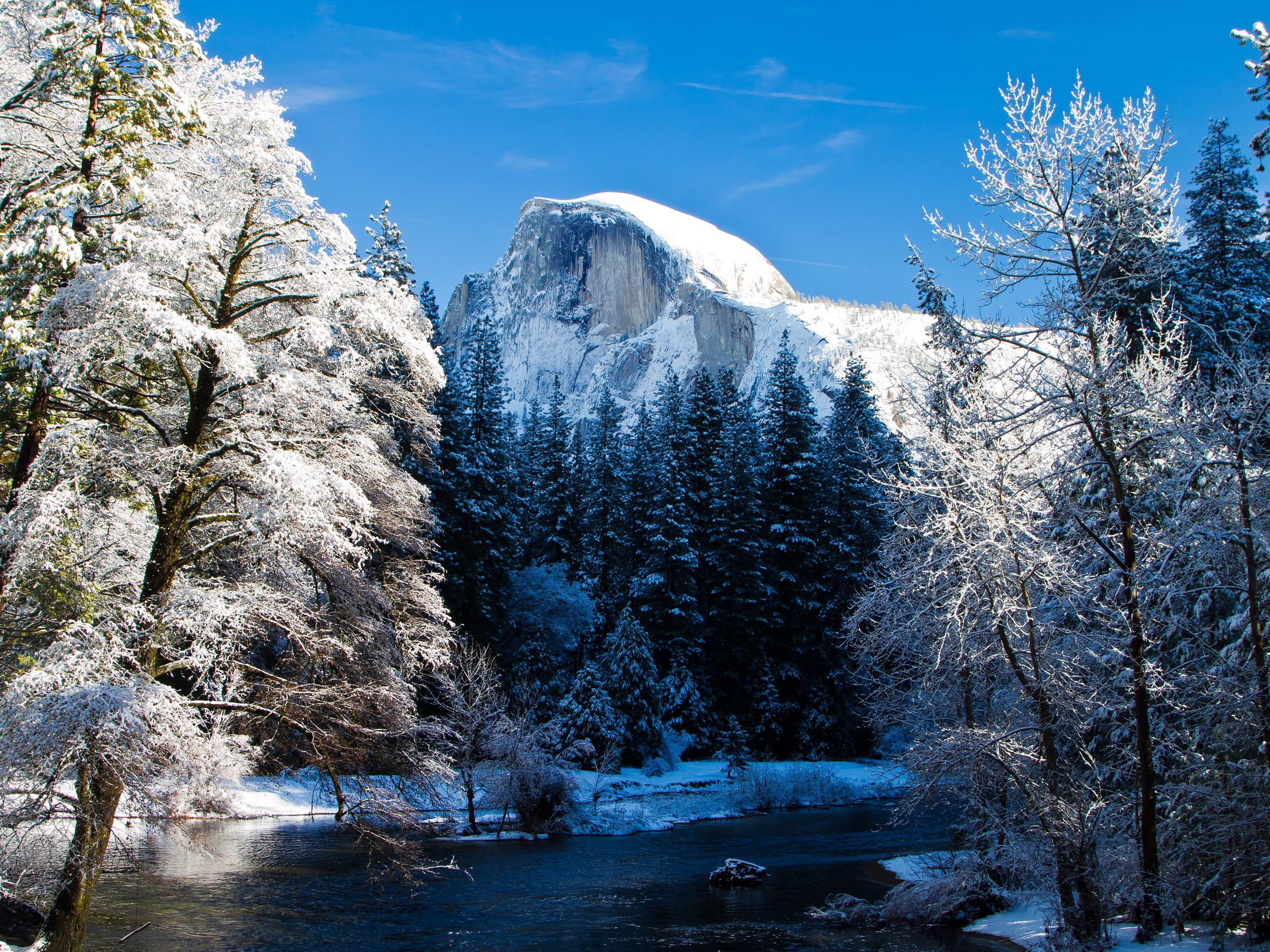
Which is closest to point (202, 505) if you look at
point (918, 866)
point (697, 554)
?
point (918, 866)

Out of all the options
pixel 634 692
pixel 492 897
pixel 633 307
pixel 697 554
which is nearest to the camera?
pixel 492 897

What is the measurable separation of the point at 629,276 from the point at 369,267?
476 feet

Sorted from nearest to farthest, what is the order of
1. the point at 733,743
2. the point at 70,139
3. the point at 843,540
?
1. the point at 70,139
2. the point at 733,743
3. the point at 843,540

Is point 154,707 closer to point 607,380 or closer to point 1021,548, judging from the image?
point 1021,548

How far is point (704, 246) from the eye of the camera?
161250 millimetres

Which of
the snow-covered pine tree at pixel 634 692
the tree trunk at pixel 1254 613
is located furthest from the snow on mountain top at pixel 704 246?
the tree trunk at pixel 1254 613

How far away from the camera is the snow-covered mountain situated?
12750cm

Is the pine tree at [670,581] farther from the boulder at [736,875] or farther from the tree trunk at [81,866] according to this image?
the tree trunk at [81,866]

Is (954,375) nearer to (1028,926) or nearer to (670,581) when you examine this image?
(1028,926)

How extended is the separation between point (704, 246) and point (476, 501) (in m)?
137

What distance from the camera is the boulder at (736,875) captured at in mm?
18328

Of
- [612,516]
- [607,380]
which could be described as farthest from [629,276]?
[612,516]

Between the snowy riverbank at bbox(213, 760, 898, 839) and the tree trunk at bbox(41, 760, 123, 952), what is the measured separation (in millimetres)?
16224

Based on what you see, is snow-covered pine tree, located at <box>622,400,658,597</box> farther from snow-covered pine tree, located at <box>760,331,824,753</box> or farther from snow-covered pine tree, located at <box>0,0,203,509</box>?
snow-covered pine tree, located at <box>0,0,203,509</box>
